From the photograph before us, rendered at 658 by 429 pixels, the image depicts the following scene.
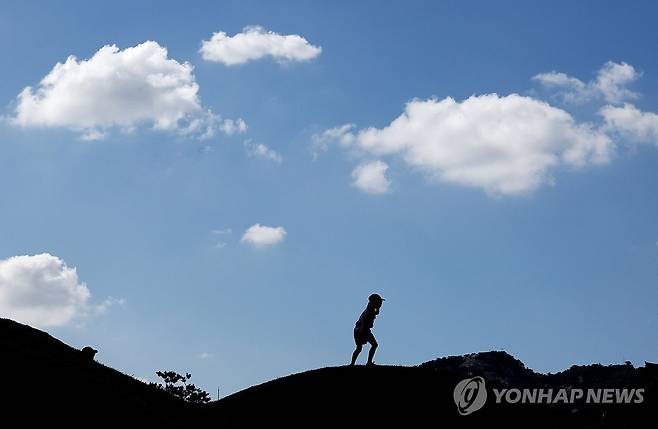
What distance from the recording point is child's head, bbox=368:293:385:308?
28562 millimetres

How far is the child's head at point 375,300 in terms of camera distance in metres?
28.6

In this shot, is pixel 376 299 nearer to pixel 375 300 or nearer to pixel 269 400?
pixel 375 300

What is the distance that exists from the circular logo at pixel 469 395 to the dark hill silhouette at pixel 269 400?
10.3 inches

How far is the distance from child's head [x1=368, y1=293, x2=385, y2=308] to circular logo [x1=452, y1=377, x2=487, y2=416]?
5.13 meters

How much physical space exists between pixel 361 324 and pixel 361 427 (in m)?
3.99

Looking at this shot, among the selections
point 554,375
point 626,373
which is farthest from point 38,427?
point 554,375

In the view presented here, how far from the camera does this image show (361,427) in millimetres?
27188

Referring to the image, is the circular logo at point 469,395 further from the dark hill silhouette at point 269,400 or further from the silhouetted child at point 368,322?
the silhouetted child at point 368,322

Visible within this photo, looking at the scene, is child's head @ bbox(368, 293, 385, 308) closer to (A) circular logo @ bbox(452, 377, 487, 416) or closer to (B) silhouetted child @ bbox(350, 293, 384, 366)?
(B) silhouetted child @ bbox(350, 293, 384, 366)

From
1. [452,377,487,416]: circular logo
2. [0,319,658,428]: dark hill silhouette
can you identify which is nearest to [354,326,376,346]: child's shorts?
[0,319,658,428]: dark hill silhouette

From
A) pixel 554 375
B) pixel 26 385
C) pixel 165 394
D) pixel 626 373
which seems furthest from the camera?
pixel 554 375

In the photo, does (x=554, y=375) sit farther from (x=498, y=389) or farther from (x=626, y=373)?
(x=498, y=389)

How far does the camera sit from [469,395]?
2967 centimetres

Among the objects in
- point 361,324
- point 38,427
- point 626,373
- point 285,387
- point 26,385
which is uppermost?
point 626,373
